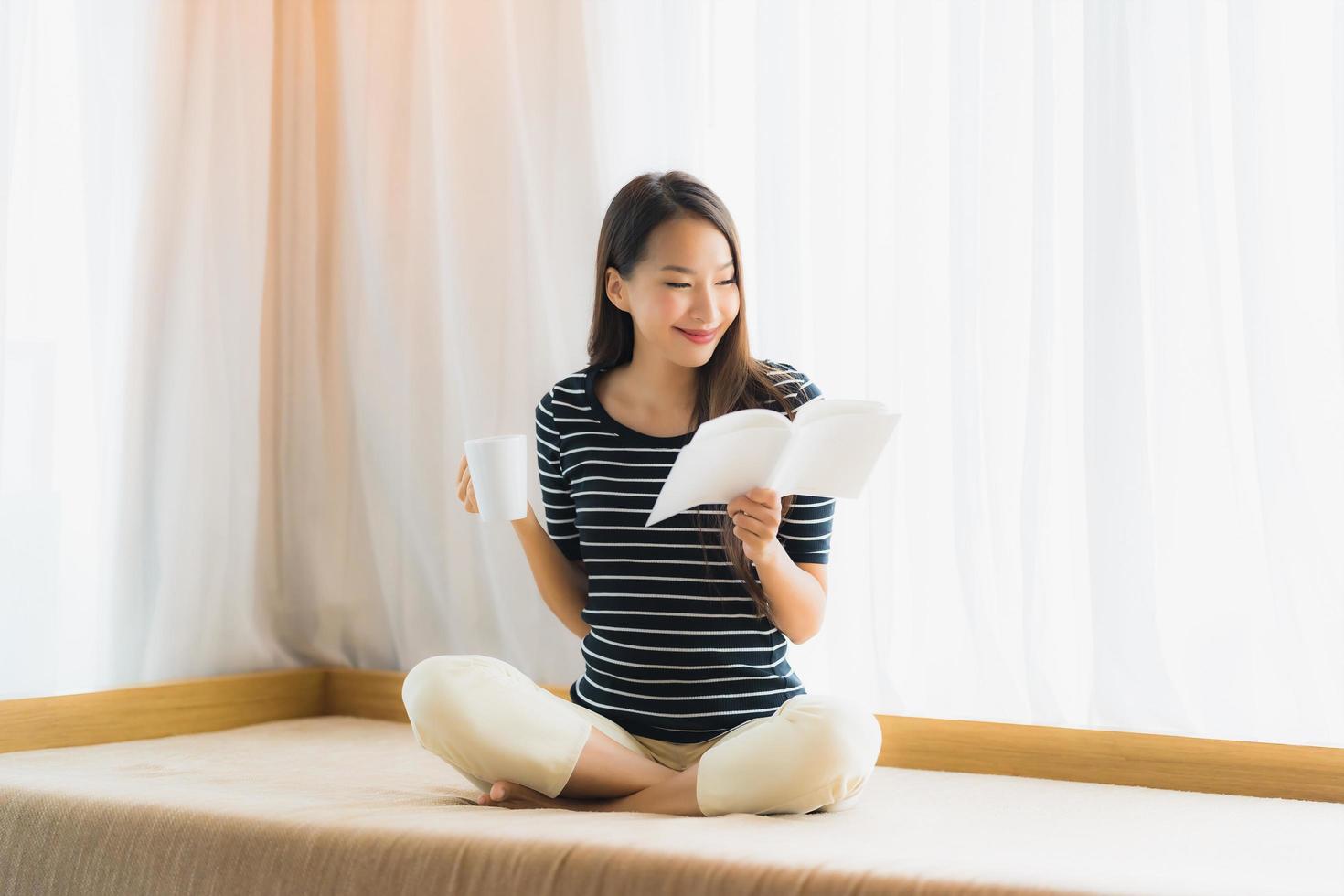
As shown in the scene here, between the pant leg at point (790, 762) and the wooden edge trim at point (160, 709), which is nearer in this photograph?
the pant leg at point (790, 762)

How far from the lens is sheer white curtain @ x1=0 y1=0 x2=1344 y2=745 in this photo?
4.46 ft

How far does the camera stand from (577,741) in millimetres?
1217

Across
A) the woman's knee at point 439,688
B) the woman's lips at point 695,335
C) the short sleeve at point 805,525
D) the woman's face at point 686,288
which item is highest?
the woman's face at point 686,288

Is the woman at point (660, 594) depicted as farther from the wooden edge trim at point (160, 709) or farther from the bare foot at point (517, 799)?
the wooden edge trim at point (160, 709)

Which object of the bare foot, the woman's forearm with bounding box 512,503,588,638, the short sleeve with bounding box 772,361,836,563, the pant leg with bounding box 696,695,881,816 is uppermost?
the short sleeve with bounding box 772,361,836,563

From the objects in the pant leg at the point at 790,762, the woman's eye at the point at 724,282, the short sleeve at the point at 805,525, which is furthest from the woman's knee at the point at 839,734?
the woman's eye at the point at 724,282

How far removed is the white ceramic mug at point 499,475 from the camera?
4.21 ft

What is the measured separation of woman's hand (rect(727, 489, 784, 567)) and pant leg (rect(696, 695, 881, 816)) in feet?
0.54

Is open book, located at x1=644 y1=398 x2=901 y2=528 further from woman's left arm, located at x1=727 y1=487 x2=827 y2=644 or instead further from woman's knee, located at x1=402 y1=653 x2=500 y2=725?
woman's knee, located at x1=402 y1=653 x2=500 y2=725

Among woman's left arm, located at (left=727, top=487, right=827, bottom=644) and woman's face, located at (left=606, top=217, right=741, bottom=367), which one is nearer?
woman's left arm, located at (left=727, top=487, right=827, bottom=644)

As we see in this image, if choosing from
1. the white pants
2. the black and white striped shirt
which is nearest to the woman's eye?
the black and white striped shirt

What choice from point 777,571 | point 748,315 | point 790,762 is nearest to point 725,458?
point 777,571

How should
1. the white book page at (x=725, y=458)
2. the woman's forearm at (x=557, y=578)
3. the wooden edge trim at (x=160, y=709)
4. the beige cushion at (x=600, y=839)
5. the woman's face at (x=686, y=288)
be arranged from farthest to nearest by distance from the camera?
1. the wooden edge trim at (x=160, y=709)
2. the woman's forearm at (x=557, y=578)
3. the woman's face at (x=686, y=288)
4. the white book page at (x=725, y=458)
5. the beige cushion at (x=600, y=839)

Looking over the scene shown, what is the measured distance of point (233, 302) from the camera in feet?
6.31
